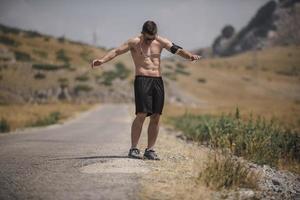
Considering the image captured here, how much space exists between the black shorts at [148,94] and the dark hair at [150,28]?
0.75m

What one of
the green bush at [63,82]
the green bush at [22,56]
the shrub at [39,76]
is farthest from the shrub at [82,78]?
the green bush at [22,56]

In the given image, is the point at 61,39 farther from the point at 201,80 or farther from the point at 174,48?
the point at 174,48

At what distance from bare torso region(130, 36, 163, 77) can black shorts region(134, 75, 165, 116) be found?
11 centimetres

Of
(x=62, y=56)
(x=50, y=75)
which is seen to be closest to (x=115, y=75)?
(x=50, y=75)

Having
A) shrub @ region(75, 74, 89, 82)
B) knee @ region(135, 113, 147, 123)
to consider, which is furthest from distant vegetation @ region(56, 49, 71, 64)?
knee @ region(135, 113, 147, 123)

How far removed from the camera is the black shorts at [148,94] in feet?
29.3

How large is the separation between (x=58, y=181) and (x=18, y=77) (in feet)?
196

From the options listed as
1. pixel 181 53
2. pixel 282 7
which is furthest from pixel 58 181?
pixel 282 7

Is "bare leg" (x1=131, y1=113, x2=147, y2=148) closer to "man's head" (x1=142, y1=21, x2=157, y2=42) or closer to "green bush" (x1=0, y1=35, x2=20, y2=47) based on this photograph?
"man's head" (x1=142, y1=21, x2=157, y2=42)

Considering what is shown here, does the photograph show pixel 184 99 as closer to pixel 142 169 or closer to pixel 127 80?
pixel 127 80

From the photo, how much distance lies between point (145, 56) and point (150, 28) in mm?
478

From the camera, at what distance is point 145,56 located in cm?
912

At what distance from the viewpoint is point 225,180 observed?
7301mm

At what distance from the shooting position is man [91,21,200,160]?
29.5 ft
